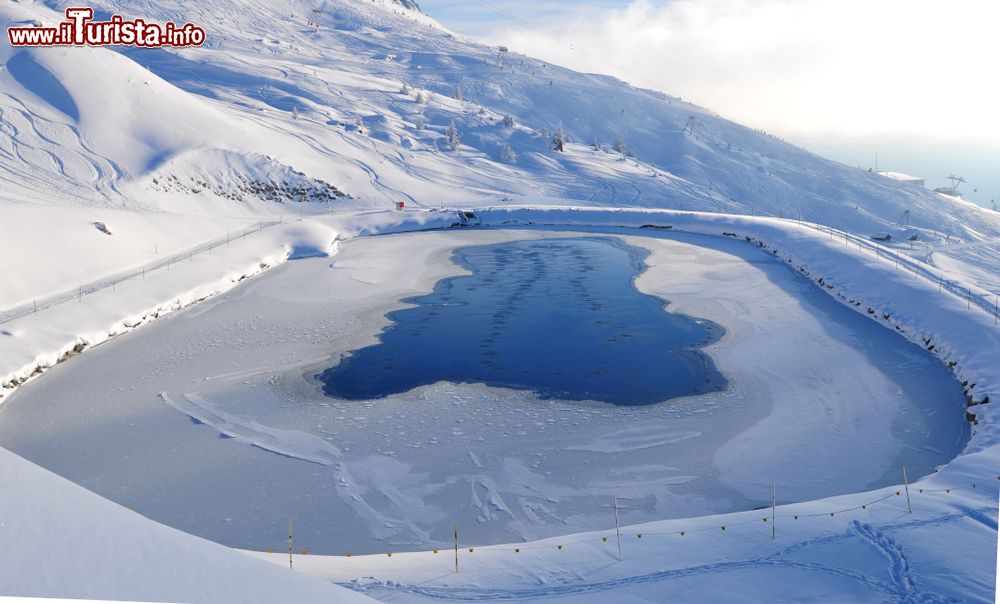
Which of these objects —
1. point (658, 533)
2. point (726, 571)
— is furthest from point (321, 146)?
point (726, 571)

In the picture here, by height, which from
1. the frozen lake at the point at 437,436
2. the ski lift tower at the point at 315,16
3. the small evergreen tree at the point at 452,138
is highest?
the ski lift tower at the point at 315,16

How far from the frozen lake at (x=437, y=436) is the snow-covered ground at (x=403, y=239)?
0.96ft

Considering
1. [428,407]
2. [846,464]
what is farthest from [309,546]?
[846,464]

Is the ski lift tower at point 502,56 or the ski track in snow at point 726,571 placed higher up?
the ski lift tower at point 502,56

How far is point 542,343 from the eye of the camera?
81.9 ft

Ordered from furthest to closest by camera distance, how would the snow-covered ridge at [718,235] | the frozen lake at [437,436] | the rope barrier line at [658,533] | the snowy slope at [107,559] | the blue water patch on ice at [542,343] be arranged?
the blue water patch on ice at [542,343]
the frozen lake at [437,436]
the rope barrier line at [658,533]
the snow-covered ridge at [718,235]
the snowy slope at [107,559]

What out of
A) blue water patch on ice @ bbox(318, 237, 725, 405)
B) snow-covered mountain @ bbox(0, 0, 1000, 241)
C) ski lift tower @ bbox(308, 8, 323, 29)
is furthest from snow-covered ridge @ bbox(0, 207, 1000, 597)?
ski lift tower @ bbox(308, 8, 323, 29)

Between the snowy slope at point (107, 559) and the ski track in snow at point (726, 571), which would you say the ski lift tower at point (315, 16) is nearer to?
the ski track in snow at point (726, 571)

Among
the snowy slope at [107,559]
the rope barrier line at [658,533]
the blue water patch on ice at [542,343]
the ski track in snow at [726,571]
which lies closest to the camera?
the snowy slope at [107,559]

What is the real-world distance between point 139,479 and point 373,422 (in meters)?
5.32

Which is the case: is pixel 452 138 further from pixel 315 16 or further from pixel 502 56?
pixel 315 16

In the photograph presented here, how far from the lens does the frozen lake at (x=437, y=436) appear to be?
14023mm

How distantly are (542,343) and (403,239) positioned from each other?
25284 mm

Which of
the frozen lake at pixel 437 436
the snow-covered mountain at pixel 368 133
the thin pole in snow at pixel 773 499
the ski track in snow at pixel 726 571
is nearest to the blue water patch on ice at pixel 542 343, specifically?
the frozen lake at pixel 437 436
